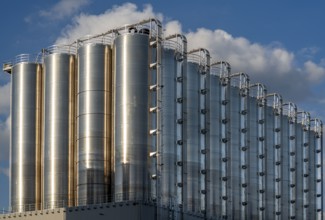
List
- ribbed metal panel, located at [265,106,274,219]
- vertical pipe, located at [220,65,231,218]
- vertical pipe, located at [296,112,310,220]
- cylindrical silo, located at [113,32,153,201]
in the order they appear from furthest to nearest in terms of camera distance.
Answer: vertical pipe, located at [296,112,310,220] < ribbed metal panel, located at [265,106,274,219] < vertical pipe, located at [220,65,231,218] < cylindrical silo, located at [113,32,153,201]

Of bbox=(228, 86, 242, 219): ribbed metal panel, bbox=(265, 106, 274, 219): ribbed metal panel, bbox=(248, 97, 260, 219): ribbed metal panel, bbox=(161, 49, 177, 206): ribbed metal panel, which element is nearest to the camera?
bbox=(161, 49, 177, 206): ribbed metal panel

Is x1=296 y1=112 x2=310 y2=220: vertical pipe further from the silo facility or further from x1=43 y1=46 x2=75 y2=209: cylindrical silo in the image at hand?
x1=43 y1=46 x2=75 y2=209: cylindrical silo

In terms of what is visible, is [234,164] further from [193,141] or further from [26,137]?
[26,137]

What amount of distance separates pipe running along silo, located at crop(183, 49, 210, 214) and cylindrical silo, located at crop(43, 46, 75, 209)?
10587mm

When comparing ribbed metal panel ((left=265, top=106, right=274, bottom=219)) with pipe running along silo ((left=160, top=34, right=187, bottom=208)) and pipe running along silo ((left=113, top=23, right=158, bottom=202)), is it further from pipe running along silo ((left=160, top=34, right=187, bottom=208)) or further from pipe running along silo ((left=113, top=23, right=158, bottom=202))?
pipe running along silo ((left=113, top=23, right=158, bottom=202))

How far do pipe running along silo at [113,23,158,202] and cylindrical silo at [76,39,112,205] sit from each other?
1.36m

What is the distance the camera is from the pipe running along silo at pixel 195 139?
3061 inches

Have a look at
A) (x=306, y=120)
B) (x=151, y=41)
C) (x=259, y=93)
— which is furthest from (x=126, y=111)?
(x=306, y=120)

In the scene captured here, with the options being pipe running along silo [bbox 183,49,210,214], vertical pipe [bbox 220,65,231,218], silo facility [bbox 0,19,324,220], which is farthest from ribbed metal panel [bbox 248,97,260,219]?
pipe running along silo [bbox 183,49,210,214]

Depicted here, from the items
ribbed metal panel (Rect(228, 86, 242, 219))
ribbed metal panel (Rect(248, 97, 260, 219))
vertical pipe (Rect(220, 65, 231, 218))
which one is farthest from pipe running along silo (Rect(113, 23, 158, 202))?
ribbed metal panel (Rect(248, 97, 260, 219))

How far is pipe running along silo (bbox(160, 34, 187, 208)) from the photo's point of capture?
73.8 m

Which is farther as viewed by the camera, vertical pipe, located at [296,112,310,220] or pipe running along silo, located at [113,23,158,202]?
vertical pipe, located at [296,112,310,220]

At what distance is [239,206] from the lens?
87625 millimetres

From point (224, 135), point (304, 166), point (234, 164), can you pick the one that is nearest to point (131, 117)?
point (224, 135)
